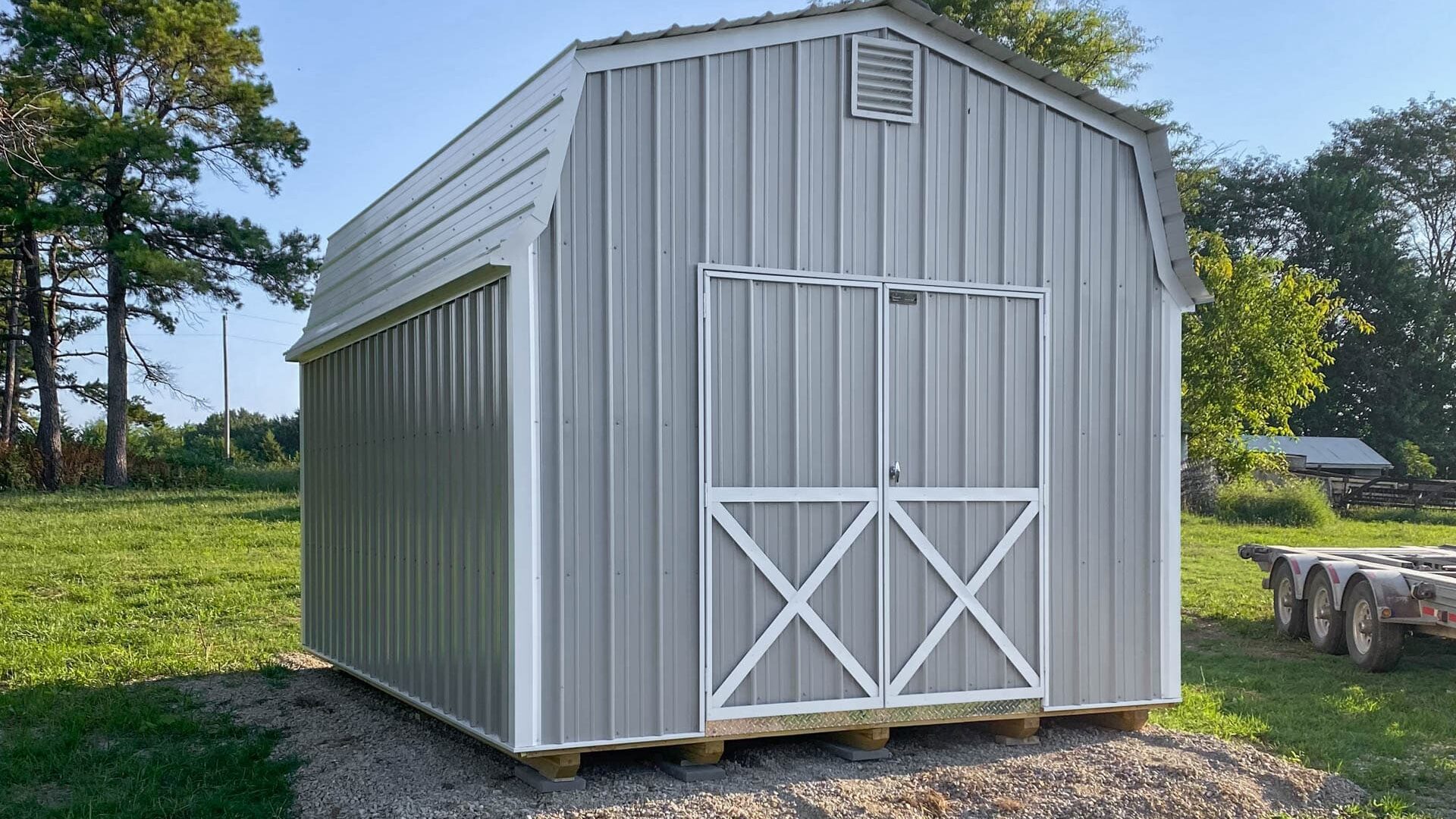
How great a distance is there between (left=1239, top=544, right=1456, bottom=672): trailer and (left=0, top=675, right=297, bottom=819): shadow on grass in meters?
8.44

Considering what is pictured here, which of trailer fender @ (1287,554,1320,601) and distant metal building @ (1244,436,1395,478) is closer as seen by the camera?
trailer fender @ (1287,554,1320,601)

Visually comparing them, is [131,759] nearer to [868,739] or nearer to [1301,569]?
[868,739]

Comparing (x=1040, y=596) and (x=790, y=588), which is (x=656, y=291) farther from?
(x=1040, y=596)

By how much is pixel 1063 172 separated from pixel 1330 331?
1947 inches

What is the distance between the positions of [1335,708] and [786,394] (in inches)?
198

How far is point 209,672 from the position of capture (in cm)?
1059

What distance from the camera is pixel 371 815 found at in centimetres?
613

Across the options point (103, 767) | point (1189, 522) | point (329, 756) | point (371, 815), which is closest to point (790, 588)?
point (371, 815)

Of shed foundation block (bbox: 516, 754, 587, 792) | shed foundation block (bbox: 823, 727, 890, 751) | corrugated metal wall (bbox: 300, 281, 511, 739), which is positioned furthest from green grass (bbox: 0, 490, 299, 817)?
shed foundation block (bbox: 823, 727, 890, 751)

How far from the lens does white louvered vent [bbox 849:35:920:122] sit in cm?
738

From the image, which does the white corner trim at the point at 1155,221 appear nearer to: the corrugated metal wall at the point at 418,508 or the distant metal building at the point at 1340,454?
the corrugated metal wall at the point at 418,508

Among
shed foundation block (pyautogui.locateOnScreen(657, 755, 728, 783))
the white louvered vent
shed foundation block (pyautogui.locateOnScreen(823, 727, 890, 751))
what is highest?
the white louvered vent

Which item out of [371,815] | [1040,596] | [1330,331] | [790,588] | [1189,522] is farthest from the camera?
[1330,331]

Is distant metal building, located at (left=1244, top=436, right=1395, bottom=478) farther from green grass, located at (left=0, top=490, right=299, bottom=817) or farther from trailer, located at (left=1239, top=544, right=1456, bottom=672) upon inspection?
green grass, located at (left=0, top=490, right=299, bottom=817)
